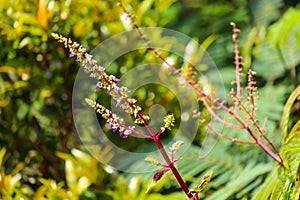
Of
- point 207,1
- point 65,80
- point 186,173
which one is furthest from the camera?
point 207,1

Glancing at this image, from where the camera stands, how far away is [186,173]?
141 cm

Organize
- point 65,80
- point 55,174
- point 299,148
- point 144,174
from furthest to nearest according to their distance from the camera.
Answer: point 55,174 → point 65,80 → point 144,174 → point 299,148

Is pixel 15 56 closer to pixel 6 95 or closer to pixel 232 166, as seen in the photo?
pixel 6 95

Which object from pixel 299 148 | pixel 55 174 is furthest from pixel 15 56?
pixel 299 148

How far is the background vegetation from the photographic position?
1396 mm

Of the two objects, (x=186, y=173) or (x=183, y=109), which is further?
(x=183, y=109)

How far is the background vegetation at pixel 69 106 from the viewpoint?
1.40 m

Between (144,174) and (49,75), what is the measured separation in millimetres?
399

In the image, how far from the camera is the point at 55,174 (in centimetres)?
174

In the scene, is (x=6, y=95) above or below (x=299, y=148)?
above

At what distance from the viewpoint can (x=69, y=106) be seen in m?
1.68

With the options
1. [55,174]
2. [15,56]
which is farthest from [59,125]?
[15,56]

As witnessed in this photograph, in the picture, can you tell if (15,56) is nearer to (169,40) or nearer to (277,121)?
(169,40)

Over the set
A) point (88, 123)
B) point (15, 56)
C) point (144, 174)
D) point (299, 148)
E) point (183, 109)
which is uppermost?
point (15, 56)
